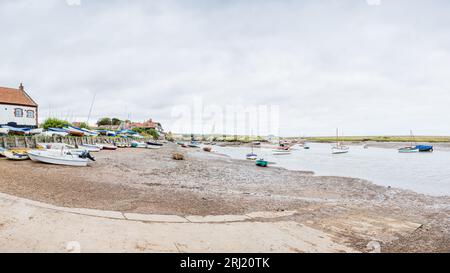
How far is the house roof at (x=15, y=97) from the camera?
4200 cm

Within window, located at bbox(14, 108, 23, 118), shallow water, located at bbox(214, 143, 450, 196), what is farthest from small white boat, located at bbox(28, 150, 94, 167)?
window, located at bbox(14, 108, 23, 118)

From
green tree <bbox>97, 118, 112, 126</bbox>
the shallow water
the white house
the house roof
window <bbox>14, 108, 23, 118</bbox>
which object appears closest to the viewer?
the shallow water

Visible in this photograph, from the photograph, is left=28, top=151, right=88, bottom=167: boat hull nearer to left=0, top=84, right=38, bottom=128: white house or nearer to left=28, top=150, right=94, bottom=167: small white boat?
left=28, top=150, right=94, bottom=167: small white boat

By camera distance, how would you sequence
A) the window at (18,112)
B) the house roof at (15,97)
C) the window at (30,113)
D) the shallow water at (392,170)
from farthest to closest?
the window at (30,113) < the window at (18,112) < the house roof at (15,97) < the shallow water at (392,170)

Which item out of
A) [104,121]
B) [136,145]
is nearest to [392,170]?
[136,145]

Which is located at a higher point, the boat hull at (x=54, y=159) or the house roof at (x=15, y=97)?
the house roof at (x=15, y=97)

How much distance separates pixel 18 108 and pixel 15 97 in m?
2.22

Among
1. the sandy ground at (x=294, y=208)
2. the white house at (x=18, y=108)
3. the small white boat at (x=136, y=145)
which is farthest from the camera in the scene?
the small white boat at (x=136, y=145)

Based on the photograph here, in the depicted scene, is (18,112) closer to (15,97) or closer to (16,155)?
(15,97)

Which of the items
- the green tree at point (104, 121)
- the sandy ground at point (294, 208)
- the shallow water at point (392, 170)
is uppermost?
the green tree at point (104, 121)

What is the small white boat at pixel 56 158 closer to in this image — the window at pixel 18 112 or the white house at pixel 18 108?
the white house at pixel 18 108

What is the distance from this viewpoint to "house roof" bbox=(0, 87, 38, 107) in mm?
42003

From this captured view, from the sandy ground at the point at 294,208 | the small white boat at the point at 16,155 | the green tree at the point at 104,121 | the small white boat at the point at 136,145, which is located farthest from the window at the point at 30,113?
the green tree at the point at 104,121

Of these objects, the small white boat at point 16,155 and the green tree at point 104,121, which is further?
the green tree at point 104,121
